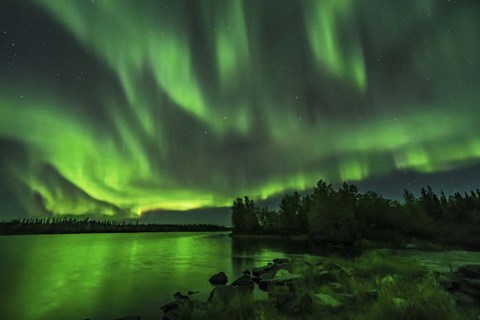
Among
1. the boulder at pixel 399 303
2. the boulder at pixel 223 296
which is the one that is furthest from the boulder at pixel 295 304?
the boulder at pixel 399 303

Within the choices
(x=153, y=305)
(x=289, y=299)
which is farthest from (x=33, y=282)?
(x=289, y=299)

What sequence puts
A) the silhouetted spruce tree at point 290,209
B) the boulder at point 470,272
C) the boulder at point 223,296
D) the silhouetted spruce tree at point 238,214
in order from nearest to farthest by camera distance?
1. the boulder at point 223,296
2. the boulder at point 470,272
3. the silhouetted spruce tree at point 290,209
4. the silhouetted spruce tree at point 238,214

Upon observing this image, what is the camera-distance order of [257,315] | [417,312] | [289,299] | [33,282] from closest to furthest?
1. [417,312]
2. [257,315]
3. [289,299]
4. [33,282]

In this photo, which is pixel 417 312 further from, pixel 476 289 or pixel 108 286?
pixel 108 286

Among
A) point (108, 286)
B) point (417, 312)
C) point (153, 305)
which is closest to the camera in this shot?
point (417, 312)

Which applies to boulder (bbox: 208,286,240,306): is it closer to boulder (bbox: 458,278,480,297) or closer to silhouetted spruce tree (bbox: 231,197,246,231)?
boulder (bbox: 458,278,480,297)

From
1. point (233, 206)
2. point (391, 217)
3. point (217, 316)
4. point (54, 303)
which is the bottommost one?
point (54, 303)

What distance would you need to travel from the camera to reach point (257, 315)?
11.3 metres

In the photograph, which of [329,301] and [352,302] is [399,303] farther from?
[329,301]

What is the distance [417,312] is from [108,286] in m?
29.2

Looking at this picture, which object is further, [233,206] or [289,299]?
[233,206]

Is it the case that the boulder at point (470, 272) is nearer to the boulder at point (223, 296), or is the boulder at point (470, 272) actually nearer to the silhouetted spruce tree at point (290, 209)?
the boulder at point (223, 296)

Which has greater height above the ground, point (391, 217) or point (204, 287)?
point (391, 217)

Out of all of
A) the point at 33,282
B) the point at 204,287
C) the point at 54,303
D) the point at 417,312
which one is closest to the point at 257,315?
the point at 417,312
